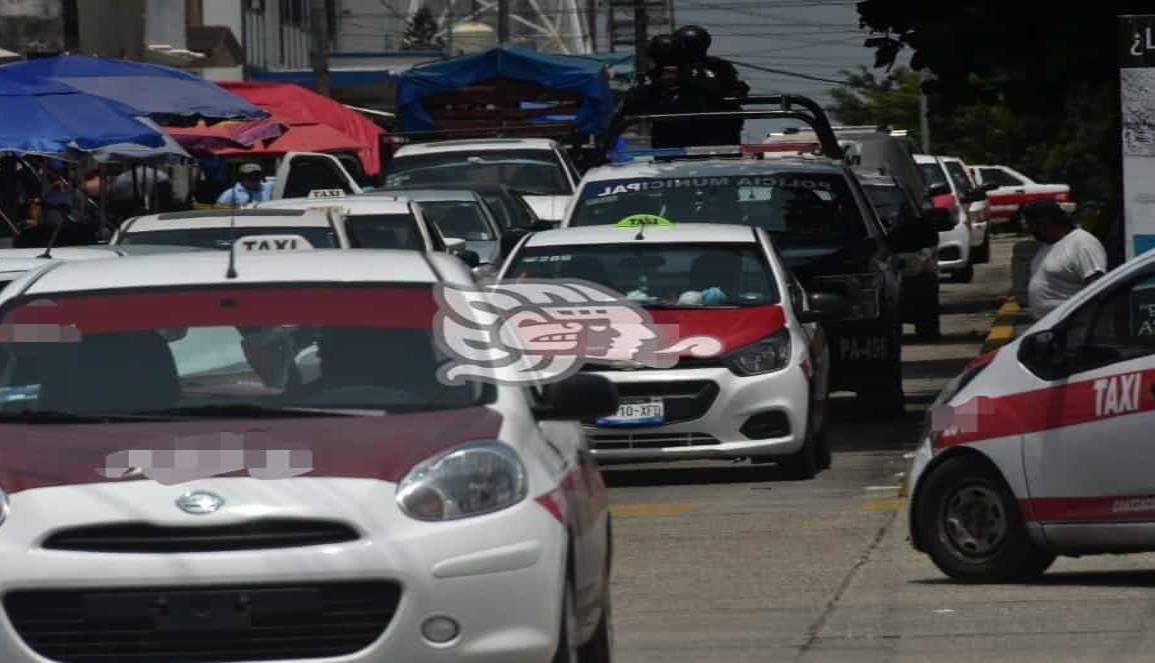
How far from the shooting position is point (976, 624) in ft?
31.8

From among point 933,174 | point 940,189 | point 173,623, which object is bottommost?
point 933,174

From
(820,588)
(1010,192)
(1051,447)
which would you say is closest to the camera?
(1051,447)

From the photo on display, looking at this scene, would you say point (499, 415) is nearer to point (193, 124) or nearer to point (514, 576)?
point (514, 576)

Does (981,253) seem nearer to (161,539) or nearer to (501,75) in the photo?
(501,75)

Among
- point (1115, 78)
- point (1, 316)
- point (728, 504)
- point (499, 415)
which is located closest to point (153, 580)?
point (499, 415)

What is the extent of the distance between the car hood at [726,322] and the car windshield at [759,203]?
111 inches

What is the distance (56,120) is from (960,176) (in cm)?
2857

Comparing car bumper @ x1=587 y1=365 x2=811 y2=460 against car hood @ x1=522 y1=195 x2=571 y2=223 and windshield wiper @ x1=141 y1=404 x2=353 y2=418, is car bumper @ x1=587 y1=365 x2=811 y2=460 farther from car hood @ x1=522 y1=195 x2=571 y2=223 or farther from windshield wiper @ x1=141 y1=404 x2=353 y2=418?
car hood @ x1=522 y1=195 x2=571 y2=223

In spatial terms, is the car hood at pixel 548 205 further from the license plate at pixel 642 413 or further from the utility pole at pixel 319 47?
the utility pole at pixel 319 47

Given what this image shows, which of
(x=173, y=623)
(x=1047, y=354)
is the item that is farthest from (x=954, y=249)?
(x=173, y=623)

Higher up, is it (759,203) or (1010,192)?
(759,203)

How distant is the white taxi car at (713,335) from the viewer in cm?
1482

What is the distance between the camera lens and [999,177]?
5822 centimetres

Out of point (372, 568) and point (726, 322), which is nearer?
point (372, 568)
